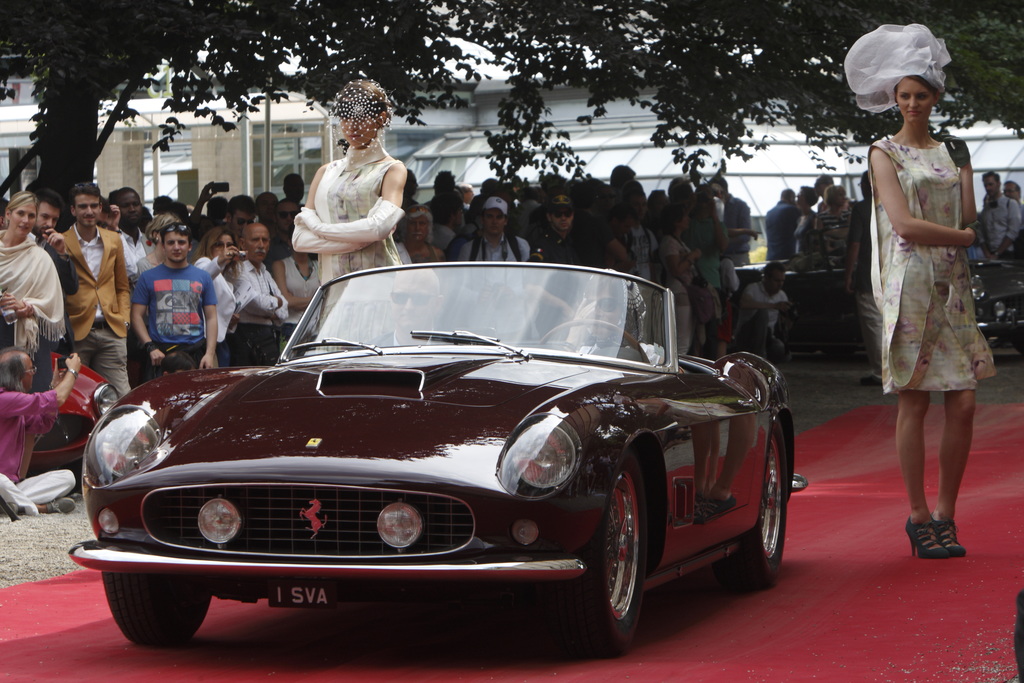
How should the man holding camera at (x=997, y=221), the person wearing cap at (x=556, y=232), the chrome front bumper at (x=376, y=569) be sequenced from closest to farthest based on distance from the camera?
the chrome front bumper at (x=376, y=569), the person wearing cap at (x=556, y=232), the man holding camera at (x=997, y=221)

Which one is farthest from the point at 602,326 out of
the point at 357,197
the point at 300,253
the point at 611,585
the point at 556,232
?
the point at 556,232

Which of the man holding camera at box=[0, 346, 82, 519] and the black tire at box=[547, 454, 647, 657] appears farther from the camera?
the man holding camera at box=[0, 346, 82, 519]

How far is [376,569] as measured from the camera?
4570 millimetres

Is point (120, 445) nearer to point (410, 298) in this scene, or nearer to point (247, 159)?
point (410, 298)

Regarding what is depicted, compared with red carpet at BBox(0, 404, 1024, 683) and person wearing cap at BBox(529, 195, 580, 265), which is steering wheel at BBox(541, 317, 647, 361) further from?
person wearing cap at BBox(529, 195, 580, 265)

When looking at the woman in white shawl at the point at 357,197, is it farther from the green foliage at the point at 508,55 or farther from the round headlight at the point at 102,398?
the green foliage at the point at 508,55

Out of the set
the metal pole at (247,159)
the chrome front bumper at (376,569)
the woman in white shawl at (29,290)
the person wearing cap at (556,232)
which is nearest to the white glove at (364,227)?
the woman in white shawl at (29,290)

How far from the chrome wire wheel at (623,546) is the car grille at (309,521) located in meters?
0.53

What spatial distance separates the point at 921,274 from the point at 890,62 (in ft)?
3.07

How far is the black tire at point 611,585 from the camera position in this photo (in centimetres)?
470

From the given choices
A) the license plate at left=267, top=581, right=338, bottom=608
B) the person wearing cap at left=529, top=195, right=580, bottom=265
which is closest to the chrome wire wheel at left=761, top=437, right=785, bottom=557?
the license plate at left=267, top=581, right=338, bottom=608

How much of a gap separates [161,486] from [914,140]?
12.2 feet

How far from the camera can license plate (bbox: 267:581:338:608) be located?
184 inches

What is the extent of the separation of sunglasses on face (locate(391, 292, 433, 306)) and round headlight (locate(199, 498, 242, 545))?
1.52m
